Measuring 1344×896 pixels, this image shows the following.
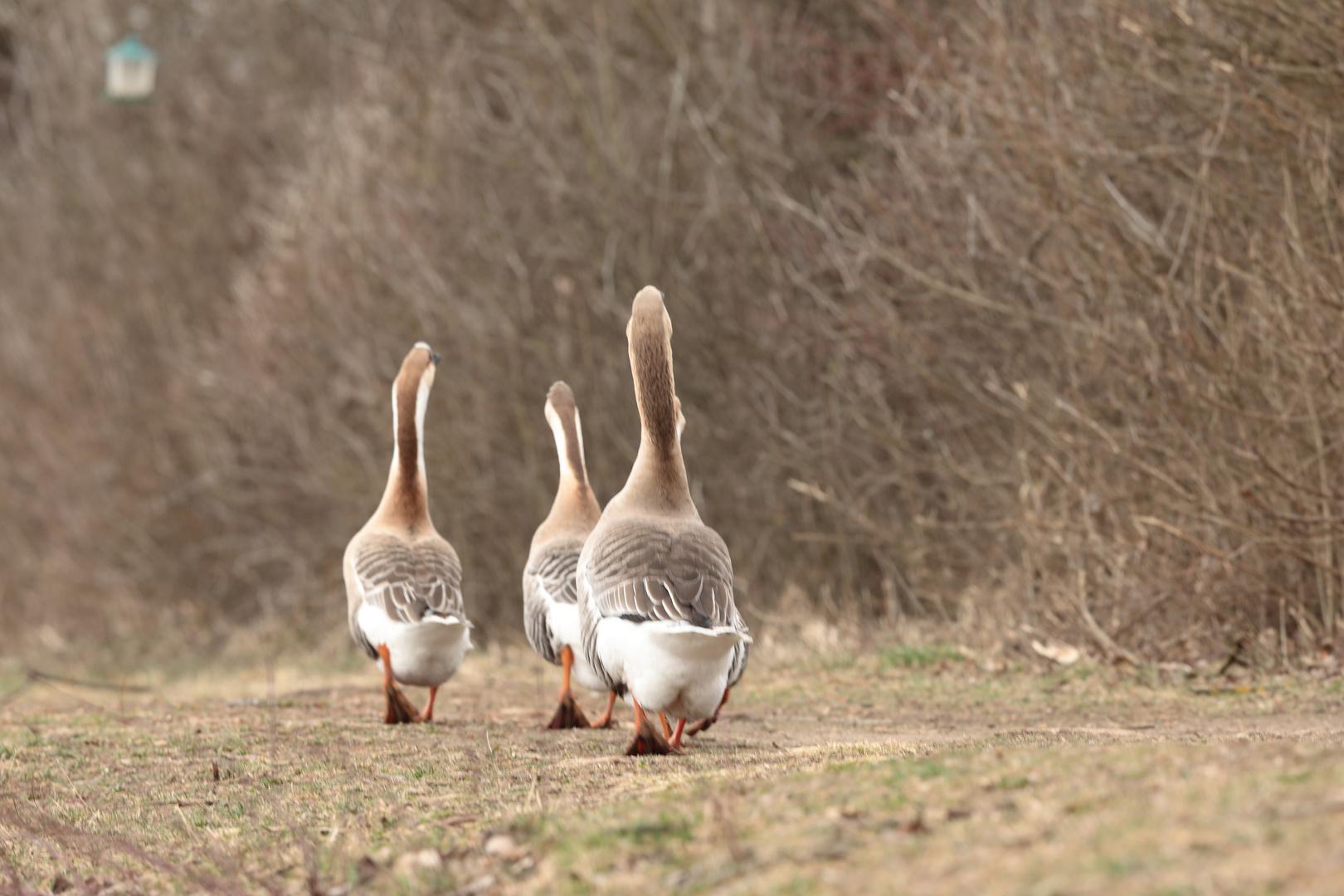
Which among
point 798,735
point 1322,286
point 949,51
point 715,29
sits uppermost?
point 715,29

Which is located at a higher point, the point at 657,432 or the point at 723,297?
the point at 723,297

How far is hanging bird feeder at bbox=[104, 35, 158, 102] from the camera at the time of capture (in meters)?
18.3

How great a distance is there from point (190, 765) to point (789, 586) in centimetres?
841

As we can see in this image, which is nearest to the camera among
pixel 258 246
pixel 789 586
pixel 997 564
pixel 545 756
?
pixel 545 756

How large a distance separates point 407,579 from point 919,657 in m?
4.48

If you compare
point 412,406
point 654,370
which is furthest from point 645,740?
point 412,406

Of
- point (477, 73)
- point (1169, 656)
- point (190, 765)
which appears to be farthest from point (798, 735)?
point (477, 73)

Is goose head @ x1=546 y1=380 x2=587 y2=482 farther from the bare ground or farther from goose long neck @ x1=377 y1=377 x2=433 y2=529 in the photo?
the bare ground

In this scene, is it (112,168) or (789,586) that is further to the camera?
(112,168)

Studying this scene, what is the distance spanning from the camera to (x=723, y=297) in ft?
53.5

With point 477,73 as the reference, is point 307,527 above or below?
below

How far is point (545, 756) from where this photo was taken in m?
6.79

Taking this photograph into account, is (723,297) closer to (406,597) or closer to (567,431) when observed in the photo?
(567,431)

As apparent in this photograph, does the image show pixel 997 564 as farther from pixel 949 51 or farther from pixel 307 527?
pixel 307 527
